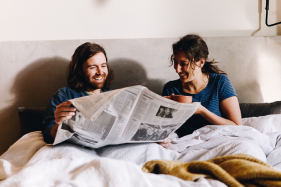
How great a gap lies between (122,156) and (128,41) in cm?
95

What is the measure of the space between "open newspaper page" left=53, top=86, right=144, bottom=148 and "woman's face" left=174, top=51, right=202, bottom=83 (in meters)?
0.61

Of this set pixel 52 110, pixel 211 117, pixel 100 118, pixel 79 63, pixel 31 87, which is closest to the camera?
pixel 100 118

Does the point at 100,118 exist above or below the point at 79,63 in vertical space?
below

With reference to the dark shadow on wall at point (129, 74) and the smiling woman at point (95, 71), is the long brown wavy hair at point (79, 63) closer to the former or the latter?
the smiling woman at point (95, 71)

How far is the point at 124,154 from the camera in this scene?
31.2 inches

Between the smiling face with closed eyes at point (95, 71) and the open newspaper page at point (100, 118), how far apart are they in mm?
459

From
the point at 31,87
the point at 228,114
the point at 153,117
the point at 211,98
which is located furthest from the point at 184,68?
the point at 31,87

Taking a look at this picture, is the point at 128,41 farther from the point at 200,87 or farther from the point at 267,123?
the point at 267,123

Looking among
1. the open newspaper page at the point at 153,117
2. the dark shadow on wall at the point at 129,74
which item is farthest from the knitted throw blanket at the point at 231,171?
the dark shadow on wall at the point at 129,74

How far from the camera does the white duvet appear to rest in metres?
0.48

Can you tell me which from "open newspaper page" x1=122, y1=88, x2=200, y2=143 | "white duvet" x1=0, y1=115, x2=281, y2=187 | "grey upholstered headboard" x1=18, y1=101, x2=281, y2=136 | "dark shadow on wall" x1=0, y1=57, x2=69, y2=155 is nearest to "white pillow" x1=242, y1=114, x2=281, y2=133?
"white duvet" x1=0, y1=115, x2=281, y2=187

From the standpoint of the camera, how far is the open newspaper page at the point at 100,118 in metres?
0.66

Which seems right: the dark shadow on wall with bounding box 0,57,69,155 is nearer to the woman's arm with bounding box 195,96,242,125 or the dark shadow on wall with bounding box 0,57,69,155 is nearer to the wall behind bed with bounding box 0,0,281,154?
the wall behind bed with bounding box 0,0,281,154

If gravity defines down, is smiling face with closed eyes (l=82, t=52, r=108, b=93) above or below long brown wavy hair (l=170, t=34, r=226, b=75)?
below
